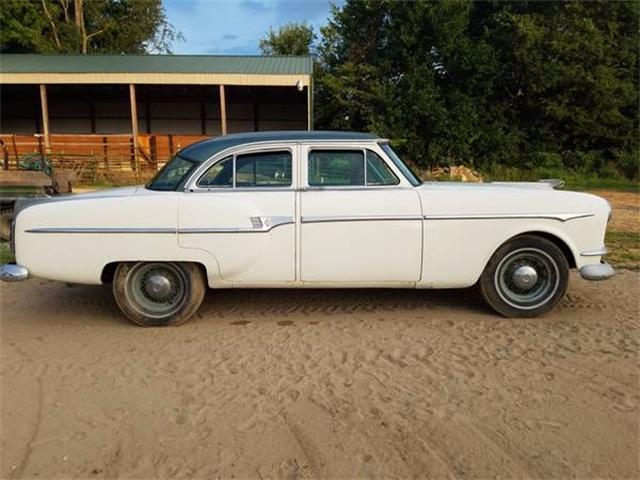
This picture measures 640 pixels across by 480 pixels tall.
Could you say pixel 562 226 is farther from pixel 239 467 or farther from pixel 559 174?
pixel 559 174

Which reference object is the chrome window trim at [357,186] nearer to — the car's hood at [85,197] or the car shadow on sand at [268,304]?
the car shadow on sand at [268,304]

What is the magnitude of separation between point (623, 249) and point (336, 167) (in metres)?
5.08

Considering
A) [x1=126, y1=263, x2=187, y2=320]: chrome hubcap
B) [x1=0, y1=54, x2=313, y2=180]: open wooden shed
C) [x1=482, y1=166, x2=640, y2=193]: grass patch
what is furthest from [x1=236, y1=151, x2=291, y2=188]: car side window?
[x1=482, y1=166, x2=640, y2=193]: grass patch

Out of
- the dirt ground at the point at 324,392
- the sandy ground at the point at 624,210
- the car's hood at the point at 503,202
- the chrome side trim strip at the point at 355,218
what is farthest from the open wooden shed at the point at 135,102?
the dirt ground at the point at 324,392

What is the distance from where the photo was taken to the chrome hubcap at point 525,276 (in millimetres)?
4707

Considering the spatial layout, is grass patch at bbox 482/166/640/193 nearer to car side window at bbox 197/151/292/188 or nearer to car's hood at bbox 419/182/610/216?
car's hood at bbox 419/182/610/216

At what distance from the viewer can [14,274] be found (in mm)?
4445

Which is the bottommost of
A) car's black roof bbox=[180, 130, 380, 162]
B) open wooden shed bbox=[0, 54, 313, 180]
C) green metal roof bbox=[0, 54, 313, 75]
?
car's black roof bbox=[180, 130, 380, 162]

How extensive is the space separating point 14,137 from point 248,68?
8.43m

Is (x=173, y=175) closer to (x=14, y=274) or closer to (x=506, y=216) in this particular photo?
(x=14, y=274)

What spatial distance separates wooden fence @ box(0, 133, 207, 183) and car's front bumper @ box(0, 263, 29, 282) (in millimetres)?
14651

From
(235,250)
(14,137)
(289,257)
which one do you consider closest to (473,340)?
(289,257)

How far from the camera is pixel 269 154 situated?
15.3 feet

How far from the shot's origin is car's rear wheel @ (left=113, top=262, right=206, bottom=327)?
460 cm
